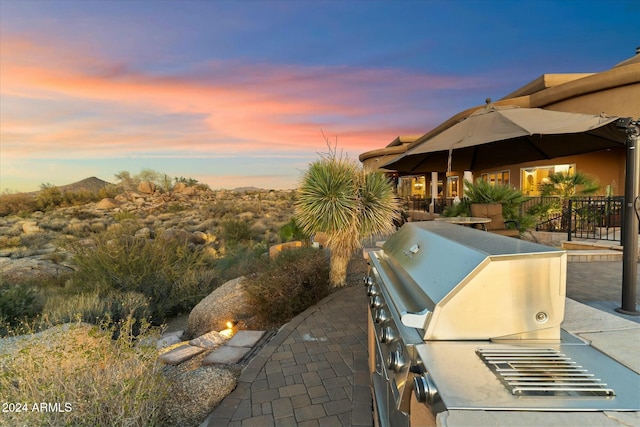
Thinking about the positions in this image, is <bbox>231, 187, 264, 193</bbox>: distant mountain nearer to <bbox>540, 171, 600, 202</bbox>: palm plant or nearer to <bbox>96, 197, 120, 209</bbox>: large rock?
<bbox>96, 197, 120, 209</bbox>: large rock

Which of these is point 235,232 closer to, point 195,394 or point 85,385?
point 195,394

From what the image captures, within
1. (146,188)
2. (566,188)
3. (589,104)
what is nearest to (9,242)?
(146,188)

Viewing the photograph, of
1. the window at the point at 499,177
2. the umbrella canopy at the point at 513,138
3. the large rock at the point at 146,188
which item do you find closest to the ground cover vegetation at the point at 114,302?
the umbrella canopy at the point at 513,138

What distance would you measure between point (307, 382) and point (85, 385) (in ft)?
5.82

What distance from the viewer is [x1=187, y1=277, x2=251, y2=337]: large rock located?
5281 mm

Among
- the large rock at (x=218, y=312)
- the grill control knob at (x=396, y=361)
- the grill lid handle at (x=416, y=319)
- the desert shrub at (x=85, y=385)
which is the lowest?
the large rock at (x=218, y=312)

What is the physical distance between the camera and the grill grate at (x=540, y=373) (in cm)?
77

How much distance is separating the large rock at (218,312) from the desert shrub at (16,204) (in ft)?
96.6

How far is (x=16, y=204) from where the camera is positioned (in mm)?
27266

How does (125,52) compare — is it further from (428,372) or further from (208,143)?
(208,143)

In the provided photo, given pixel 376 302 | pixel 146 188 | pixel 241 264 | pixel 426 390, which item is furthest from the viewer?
pixel 146 188

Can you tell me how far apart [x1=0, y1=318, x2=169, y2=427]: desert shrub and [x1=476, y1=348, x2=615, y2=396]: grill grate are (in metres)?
2.18

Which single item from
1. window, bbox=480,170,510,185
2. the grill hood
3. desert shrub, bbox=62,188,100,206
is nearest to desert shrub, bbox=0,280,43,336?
the grill hood

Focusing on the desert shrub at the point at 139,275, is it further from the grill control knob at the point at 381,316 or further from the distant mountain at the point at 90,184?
the distant mountain at the point at 90,184
